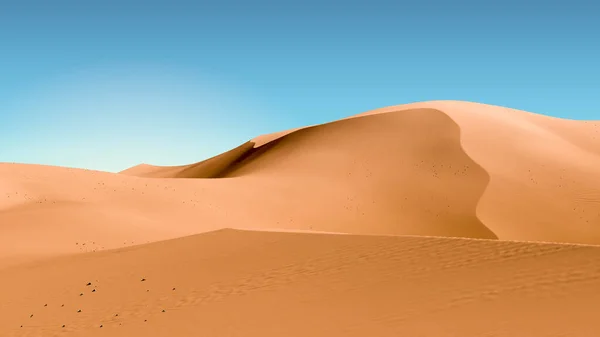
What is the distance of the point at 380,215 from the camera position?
29859mm

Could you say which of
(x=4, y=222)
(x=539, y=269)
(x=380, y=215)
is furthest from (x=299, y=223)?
(x=539, y=269)

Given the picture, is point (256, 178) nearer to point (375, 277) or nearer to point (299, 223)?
point (299, 223)

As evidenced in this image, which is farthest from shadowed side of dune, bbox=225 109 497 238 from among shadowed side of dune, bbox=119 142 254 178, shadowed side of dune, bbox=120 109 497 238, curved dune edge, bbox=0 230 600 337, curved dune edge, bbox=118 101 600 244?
curved dune edge, bbox=0 230 600 337

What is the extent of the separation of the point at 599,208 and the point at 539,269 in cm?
2431

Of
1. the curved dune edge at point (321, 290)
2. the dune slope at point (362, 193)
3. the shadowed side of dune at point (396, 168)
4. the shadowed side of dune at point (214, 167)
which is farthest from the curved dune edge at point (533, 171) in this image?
the curved dune edge at point (321, 290)

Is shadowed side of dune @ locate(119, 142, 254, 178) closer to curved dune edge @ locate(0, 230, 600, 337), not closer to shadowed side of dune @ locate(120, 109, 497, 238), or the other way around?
shadowed side of dune @ locate(120, 109, 497, 238)

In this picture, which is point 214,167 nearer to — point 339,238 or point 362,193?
point 362,193

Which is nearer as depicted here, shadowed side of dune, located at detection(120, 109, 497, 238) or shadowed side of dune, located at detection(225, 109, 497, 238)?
shadowed side of dune, located at detection(120, 109, 497, 238)

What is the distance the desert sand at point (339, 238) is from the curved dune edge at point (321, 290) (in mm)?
48

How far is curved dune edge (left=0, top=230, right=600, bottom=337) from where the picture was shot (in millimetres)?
8383

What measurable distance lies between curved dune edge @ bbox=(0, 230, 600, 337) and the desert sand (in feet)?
0.16

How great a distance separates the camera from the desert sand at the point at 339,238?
9148mm

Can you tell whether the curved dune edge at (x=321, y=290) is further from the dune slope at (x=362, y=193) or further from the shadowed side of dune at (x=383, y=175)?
the shadowed side of dune at (x=383, y=175)

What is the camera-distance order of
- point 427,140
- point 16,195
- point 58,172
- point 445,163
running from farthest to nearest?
point 427,140 < point 445,163 < point 58,172 < point 16,195
